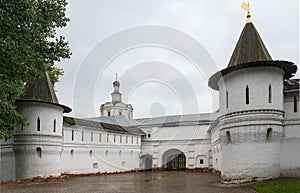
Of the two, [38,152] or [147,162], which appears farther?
[147,162]

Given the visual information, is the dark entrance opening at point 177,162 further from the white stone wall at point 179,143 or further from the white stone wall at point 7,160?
the white stone wall at point 7,160

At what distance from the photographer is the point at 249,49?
1588 cm

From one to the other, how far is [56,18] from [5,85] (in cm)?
339

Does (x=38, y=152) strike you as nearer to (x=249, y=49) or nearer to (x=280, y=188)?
(x=249, y=49)

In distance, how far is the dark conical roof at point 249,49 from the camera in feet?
50.7

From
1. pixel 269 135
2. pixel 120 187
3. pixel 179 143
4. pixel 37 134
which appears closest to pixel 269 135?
pixel 269 135

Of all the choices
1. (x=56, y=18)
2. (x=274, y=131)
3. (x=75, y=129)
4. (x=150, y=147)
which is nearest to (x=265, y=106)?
(x=274, y=131)

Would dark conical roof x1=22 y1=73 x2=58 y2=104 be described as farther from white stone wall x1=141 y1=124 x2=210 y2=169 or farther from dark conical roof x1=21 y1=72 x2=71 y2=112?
white stone wall x1=141 y1=124 x2=210 y2=169

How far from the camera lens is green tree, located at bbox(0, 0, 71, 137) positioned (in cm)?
1008

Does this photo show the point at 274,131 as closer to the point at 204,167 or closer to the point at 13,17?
the point at 13,17

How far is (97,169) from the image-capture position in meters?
27.6

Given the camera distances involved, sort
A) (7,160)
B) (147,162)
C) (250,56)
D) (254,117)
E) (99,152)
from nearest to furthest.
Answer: (254,117) < (250,56) < (7,160) < (99,152) < (147,162)

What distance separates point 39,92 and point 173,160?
22944mm

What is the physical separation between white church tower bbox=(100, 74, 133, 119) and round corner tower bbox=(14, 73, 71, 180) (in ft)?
86.0
